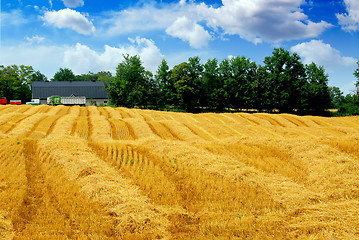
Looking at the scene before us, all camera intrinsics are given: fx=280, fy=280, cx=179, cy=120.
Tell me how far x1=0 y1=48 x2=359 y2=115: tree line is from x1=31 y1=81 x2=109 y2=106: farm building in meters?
14.8

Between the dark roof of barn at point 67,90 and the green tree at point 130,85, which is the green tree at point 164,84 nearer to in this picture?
the green tree at point 130,85

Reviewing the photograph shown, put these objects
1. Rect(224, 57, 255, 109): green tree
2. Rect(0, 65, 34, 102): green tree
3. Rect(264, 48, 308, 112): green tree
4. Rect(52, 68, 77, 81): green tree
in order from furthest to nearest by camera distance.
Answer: Rect(52, 68, 77, 81): green tree, Rect(0, 65, 34, 102): green tree, Rect(224, 57, 255, 109): green tree, Rect(264, 48, 308, 112): green tree

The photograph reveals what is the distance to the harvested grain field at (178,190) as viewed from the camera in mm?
7789

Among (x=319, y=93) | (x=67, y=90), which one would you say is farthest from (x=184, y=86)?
(x=67, y=90)

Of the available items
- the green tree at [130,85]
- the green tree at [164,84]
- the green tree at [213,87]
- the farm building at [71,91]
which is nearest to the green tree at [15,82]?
the farm building at [71,91]

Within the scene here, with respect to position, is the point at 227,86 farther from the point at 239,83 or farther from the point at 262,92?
the point at 262,92

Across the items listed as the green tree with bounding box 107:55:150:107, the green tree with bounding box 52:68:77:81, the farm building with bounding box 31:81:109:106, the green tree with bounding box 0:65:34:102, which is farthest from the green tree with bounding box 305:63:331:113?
the green tree with bounding box 52:68:77:81

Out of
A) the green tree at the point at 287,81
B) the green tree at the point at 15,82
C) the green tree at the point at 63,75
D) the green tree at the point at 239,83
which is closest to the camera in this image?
the green tree at the point at 287,81

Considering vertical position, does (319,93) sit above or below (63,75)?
below

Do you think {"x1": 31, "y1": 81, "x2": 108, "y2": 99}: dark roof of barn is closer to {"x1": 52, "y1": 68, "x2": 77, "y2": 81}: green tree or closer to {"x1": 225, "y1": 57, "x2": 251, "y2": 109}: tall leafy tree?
{"x1": 225, "y1": 57, "x2": 251, "y2": 109}: tall leafy tree

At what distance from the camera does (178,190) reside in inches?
411

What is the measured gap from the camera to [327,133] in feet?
76.8

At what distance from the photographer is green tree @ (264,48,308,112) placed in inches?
2360

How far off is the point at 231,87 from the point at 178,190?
2287 inches
